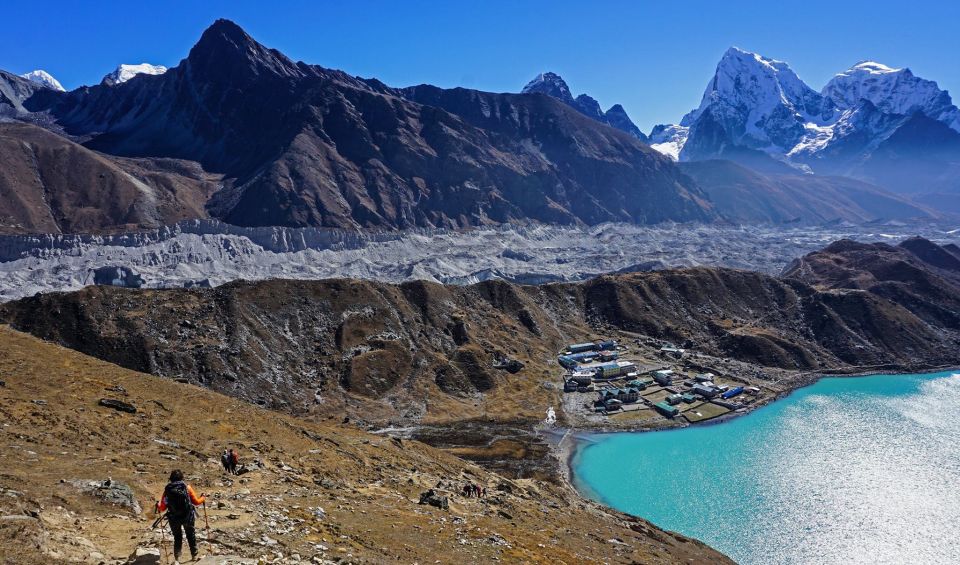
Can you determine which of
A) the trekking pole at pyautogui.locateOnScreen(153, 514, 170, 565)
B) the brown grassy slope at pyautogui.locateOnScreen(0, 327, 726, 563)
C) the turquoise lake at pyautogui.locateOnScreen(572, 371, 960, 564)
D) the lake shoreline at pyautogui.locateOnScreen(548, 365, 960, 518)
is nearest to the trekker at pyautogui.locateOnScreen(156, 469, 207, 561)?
the trekking pole at pyautogui.locateOnScreen(153, 514, 170, 565)

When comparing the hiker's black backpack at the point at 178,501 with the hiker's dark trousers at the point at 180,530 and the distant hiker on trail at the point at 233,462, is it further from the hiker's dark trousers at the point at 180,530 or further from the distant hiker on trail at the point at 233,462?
the distant hiker on trail at the point at 233,462

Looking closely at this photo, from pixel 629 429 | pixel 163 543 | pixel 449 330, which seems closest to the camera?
pixel 163 543

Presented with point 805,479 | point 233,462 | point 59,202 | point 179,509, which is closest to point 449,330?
point 805,479

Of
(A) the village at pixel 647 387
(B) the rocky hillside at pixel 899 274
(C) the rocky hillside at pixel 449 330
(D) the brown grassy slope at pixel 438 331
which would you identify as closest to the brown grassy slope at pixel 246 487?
(D) the brown grassy slope at pixel 438 331

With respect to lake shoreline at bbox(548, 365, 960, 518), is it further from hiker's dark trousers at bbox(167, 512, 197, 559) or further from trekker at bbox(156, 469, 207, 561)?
trekker at bbox(156, 469, 207, 561)

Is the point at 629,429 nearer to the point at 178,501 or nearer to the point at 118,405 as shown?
the point at 118,405

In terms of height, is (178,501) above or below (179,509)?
above

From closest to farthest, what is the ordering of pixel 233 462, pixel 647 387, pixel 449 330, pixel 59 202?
pixel 233 462 → pixel 647 387 → pixel 449 330 → pixel 59 202
